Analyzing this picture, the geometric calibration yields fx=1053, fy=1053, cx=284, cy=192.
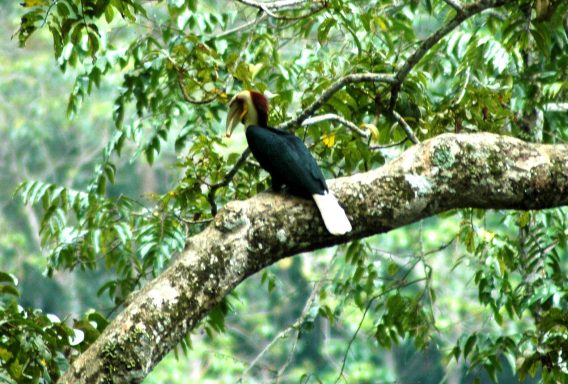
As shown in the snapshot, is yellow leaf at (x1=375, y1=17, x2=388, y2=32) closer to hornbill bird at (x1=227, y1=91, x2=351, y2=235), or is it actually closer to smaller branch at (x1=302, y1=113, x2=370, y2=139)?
hornbill bird at (x1=227, y1=91, x2=351, y2=235)

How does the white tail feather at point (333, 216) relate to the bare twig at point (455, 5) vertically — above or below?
below

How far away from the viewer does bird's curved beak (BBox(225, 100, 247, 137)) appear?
3439 millimetres

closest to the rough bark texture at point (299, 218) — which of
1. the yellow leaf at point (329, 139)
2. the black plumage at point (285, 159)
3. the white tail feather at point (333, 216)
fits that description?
the white tail feather at point (333, 216)

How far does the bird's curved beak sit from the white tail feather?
1.16 metres

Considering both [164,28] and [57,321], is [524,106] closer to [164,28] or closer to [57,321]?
[164,28]

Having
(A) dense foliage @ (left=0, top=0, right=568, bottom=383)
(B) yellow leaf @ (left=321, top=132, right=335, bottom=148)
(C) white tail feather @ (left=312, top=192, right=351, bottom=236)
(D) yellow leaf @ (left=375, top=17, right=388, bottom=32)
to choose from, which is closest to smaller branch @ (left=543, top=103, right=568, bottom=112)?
(A) dense foliage @ (left=0, top=0, right=568, bottom=383)

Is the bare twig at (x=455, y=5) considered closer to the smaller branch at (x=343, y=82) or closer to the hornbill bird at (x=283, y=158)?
the smaller branch at (x=343, y=82)

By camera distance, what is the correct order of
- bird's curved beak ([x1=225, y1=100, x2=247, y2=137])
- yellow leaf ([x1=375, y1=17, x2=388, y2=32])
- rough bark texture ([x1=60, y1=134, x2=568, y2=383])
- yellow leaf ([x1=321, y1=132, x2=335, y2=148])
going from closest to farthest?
1. rough bark texture ([x1=60, y1=134, x2=568, y2=383])
2. yellow leaf ([x1=321, y1=132, x2=335, y2=148])
3. bird's curved beak ([x1=225, y1=100, x2=247, y2=137])
4. yellow leaf ([x1=375, y1=17, x2=388, y2=32])

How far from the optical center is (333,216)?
2252mm

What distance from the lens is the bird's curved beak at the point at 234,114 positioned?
135 inches

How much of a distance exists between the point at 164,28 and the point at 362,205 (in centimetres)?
223

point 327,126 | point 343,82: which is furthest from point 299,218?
point 327,126

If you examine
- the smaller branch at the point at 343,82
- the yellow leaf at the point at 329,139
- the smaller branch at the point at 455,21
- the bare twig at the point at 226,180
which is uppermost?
the smaller branch at the point at 455,21

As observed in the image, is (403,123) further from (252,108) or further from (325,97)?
(252,108)
